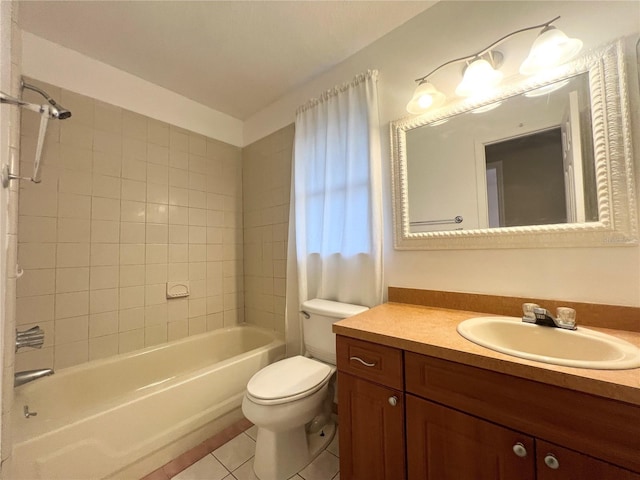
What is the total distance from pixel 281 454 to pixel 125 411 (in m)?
0.78

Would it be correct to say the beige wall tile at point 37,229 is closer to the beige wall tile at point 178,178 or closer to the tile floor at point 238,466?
the beige wall tile at point 178,178

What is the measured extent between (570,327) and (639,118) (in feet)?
2.53

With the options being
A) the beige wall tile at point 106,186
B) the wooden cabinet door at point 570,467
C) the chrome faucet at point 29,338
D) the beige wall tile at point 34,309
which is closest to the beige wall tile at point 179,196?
the beige wall tile at point 106,186

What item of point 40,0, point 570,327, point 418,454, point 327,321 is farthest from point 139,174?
point 570,327

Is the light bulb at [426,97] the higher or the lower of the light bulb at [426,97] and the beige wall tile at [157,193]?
the higher

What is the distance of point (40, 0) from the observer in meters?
1.28

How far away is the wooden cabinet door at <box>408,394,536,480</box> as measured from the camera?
2.30ft

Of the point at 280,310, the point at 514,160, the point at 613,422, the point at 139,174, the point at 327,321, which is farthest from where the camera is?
the point at 280,310

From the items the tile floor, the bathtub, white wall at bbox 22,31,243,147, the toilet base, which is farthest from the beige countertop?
white wall at bbox 22,31,243,147

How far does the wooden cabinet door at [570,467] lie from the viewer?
1.93 feet

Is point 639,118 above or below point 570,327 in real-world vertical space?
above

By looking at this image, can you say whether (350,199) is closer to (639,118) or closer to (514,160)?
(514,160)

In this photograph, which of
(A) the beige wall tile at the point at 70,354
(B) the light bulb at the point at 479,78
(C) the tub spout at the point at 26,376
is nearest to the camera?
(C) the tub spout at the point at 26,376

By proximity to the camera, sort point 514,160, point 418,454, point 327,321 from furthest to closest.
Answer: point 327,321 < point 514,160 < point 418,454
